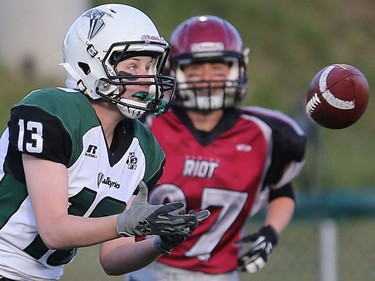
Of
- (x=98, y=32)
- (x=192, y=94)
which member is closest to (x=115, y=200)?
(x=98, y=32)

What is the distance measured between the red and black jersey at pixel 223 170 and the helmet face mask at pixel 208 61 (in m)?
0.12

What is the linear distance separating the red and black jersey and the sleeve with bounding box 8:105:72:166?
156 cm

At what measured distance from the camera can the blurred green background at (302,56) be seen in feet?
39.0

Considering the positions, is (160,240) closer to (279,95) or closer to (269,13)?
(279,95)

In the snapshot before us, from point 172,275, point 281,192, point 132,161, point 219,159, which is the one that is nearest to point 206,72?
point 219,159

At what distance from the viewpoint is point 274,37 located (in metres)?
15.0

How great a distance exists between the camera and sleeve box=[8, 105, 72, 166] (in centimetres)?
387

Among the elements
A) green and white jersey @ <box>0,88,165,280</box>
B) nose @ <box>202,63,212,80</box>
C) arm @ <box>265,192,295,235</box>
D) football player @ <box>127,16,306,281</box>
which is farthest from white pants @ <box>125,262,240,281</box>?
green and white jersey @ <box>0,88,165,280</box>

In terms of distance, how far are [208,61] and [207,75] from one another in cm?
7

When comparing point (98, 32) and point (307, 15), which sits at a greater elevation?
point (98, 32)

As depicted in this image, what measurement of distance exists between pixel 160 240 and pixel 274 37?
1115cm

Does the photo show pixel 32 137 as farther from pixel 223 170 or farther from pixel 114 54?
pixel 223 170

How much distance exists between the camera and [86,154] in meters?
4.02

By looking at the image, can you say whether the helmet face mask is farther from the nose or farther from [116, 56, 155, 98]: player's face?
[116, 56, 155, 98]: player's face
